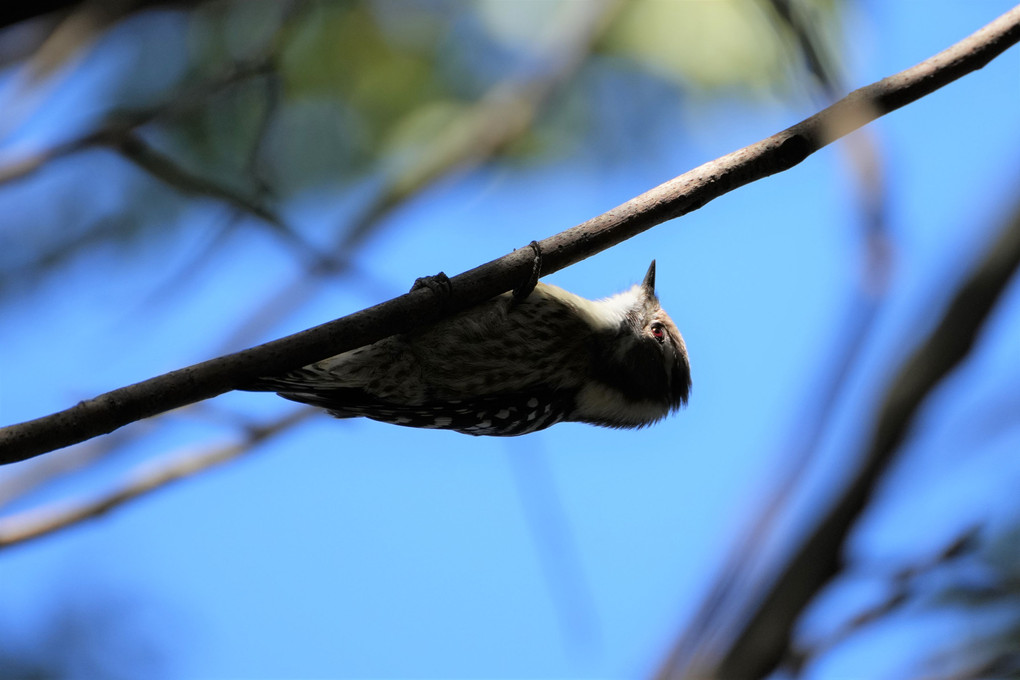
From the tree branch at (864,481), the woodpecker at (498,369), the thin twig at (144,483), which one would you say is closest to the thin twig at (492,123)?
the thin twig at (144,483)

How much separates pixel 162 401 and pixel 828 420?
2.22 metres

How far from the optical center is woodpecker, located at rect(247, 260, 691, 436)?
10.4ft

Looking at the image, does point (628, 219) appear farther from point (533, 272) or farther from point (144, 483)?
point (144, 483)

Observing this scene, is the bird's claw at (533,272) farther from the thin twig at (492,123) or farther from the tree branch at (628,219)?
the thin twig at (492,123)

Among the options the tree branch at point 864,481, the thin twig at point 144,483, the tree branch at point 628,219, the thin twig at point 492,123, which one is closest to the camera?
the tree branch at point 628,219

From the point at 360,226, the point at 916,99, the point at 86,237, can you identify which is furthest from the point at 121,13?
the point at 916,99

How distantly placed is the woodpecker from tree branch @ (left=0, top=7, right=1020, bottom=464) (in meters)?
0.47

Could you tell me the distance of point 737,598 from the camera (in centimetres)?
292

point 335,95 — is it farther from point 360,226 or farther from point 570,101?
point 570,101

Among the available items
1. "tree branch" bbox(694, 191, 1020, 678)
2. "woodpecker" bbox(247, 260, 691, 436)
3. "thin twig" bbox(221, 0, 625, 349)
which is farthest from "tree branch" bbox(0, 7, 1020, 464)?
"thin twig" bbox(221, 0, 625, 349)

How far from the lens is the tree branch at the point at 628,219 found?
2.34 metres

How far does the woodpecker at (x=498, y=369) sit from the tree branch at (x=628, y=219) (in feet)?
1.55

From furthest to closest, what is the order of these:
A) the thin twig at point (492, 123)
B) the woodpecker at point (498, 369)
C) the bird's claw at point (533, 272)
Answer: the thin twig at point (492, 123), the woodpecker at point (498, 369), the bird's claw at point (533, 272)

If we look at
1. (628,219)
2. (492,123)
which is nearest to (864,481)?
(628,219)
